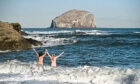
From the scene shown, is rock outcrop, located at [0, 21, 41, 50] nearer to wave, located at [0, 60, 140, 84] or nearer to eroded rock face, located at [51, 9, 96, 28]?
Result: wave, located at [0, 60, 140, 84]

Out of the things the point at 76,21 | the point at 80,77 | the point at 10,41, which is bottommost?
the point at 80,77

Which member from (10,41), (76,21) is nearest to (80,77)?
(10,41)

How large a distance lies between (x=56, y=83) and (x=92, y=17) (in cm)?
18414

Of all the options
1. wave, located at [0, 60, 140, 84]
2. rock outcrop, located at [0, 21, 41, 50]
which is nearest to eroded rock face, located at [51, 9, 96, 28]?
rock outcrop, located at [0, 21, 41, 50]

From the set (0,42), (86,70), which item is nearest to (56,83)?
(86,70)

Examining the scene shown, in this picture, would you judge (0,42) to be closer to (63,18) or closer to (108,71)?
(108,71)

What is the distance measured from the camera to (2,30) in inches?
845

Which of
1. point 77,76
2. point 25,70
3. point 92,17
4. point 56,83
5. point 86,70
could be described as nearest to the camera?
point 56,83

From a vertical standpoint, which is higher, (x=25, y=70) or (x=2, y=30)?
(x=2, y=30)

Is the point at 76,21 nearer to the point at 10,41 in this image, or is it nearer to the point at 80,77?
the point at 10,41

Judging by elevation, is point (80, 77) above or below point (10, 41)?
below

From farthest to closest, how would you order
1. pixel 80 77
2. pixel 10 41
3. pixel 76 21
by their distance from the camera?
pixel 76 21, pixel 10 41, pixel 80 77

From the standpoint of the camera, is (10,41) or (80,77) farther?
(10,41)

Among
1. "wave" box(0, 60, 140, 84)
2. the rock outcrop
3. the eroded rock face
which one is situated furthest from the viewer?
the eroded rock face
